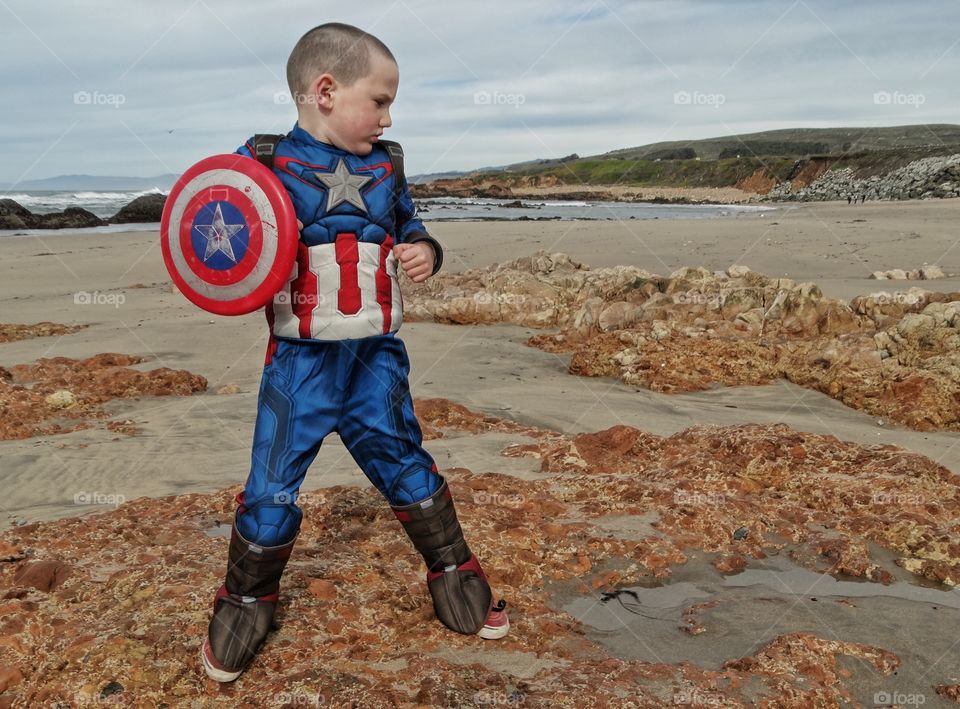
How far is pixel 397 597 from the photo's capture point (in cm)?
289

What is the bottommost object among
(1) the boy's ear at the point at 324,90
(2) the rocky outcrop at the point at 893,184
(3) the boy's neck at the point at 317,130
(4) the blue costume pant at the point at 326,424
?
(4) the blue costume pant at the point at 326,424

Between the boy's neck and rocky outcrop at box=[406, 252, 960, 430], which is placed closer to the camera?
the boy's neck

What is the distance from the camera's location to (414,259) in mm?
2699

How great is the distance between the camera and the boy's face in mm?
2531

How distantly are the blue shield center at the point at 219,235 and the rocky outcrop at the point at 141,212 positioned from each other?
109ft

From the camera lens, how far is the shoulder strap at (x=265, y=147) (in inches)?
101

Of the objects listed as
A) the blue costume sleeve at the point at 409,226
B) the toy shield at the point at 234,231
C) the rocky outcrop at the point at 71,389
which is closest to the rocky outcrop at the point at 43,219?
the rocky outcrop at the point at 71,389

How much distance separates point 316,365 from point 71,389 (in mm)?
4671

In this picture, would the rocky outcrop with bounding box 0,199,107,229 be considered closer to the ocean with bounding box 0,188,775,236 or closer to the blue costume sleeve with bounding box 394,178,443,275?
the ocean with bounding box 0,188,775,236

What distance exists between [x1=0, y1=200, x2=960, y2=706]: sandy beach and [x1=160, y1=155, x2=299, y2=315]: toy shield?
51.4 inches

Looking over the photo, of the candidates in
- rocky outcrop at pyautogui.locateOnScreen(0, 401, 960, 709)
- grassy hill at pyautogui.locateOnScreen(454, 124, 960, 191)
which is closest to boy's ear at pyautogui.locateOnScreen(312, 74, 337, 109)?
rocky outcrop at pyautogui.locateOnScreen(0, 401, 960, 709)

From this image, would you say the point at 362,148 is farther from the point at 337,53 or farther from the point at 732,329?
the point at 732,329

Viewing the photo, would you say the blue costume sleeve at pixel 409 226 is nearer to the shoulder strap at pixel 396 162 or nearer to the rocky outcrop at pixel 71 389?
the shoulder strap at pixel 396 162

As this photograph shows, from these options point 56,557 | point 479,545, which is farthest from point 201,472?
point 479,545
